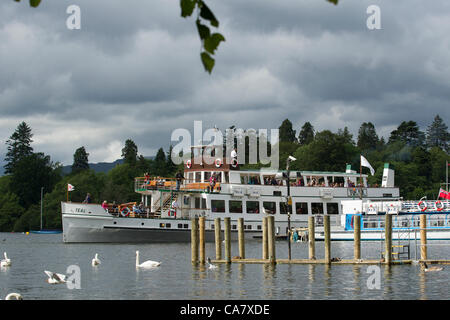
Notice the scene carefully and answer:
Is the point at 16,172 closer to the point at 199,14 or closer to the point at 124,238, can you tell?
the point at 124,238

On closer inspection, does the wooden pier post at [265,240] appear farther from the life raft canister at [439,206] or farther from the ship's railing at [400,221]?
the life raft canister at [439,206]

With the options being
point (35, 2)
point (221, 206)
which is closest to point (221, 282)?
point (35, 2)

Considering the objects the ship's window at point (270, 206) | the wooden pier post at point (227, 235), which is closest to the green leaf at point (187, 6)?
the wooden pier post at point (227, 235)

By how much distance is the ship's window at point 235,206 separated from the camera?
55.4m

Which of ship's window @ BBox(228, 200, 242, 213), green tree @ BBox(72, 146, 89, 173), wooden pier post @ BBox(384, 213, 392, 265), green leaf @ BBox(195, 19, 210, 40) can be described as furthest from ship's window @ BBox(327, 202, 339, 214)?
green tree @ BBox(72, 146, 89, 173)

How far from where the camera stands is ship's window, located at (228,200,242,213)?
55.4m

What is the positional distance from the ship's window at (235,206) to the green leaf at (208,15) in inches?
1896

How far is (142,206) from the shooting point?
175 ft

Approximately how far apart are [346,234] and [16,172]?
84.1 metres

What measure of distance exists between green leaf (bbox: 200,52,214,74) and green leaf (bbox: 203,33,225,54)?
0.19 ft

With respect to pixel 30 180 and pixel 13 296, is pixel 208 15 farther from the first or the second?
pixel 30 180

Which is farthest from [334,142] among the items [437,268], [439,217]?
[437,268]
